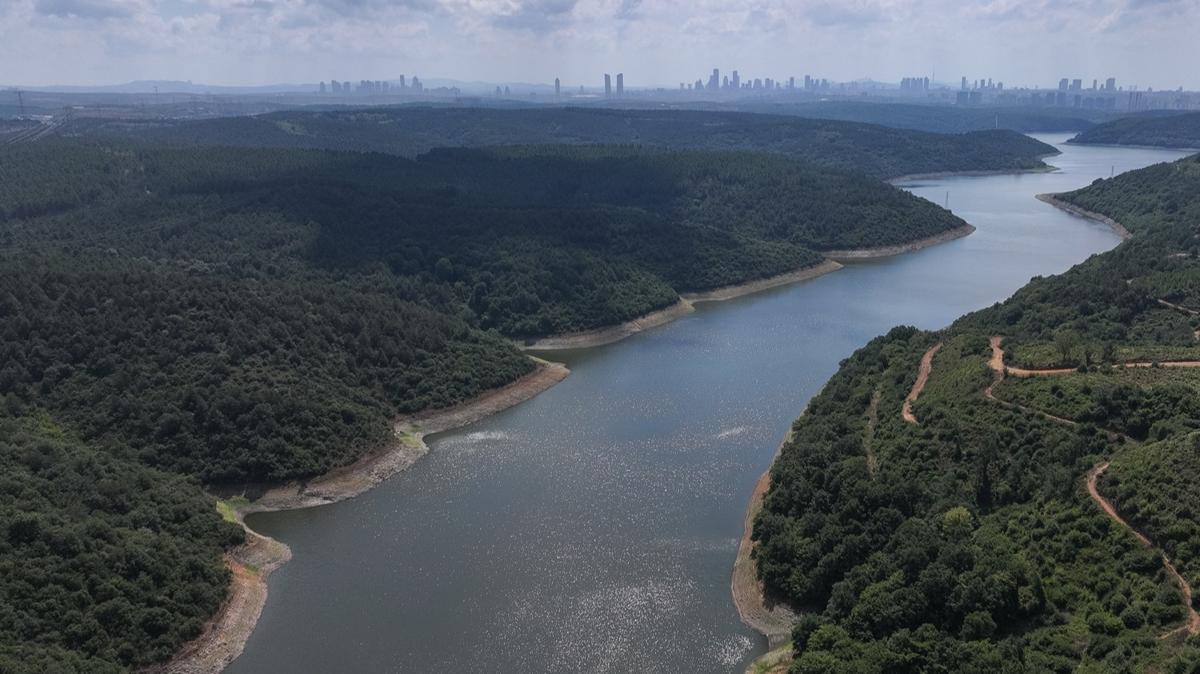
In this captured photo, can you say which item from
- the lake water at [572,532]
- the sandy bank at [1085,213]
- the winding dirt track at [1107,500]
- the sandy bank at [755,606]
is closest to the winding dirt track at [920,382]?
the winding dirt track at [1107,500]

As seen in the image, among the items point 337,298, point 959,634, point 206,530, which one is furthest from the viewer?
point 337,298

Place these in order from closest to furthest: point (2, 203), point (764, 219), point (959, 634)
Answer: point (959, 634) → point (2, 203) → point (764, 219)

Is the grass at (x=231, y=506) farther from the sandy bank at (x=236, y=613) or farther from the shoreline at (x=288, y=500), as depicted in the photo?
the sandy bank at (x=236, y=613)

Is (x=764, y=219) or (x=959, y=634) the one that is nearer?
(x=959, y=634)

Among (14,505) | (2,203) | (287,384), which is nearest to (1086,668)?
(14,505)

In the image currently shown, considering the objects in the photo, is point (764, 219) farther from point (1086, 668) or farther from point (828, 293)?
point (1086, 668)

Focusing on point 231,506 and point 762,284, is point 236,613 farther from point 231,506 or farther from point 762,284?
point 762,284
